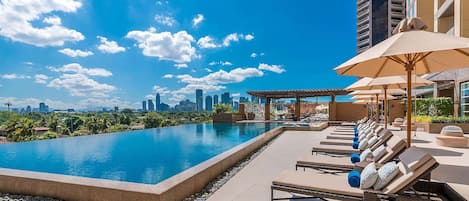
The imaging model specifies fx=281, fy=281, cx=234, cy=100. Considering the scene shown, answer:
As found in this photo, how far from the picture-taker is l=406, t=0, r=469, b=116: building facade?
41.4 ft

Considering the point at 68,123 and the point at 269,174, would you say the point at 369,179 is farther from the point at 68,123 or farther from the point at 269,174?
the point at 68,123

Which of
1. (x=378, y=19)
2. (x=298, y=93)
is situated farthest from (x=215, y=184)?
(x=378, y=19)

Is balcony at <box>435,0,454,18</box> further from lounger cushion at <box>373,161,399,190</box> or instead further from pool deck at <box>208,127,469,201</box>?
lounger cushion at <box>373,161,399,190</box>

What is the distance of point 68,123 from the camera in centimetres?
2095

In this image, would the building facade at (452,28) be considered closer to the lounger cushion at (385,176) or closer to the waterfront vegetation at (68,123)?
the lounger cushion at (385,176)

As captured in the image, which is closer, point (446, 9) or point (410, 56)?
point (410, 56)

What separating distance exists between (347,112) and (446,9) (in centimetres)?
1089

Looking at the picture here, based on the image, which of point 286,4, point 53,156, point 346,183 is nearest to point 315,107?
point 286,4

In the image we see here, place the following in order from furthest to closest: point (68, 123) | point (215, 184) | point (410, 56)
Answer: point (68, 123)
point (215, 184)
point (410, 56)

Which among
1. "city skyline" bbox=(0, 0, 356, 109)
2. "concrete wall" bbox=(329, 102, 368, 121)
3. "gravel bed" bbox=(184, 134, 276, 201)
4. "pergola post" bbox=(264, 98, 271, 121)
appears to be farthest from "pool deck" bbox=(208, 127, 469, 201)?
"pergola post" bbox=(264, 98, 271, 121)

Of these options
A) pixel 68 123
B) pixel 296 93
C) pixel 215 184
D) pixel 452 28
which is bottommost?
pixel 68 123

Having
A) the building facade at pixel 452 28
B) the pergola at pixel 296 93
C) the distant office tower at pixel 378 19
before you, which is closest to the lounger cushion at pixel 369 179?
the building facade at pixel 452 28

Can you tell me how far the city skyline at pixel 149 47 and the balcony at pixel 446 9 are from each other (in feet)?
35.7

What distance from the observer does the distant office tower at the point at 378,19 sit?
6294 cm
